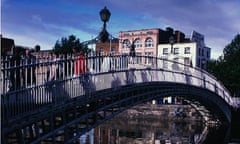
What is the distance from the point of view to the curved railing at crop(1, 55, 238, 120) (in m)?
9.17

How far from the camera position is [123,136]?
2795 cm

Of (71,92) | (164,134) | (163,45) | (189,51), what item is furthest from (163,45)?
(71,92)

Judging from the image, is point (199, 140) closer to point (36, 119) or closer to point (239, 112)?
point (239, 112)

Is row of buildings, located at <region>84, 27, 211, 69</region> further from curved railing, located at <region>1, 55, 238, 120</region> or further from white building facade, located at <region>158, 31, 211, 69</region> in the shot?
curved railing, located at <region>1, 55, 238, 120</region>

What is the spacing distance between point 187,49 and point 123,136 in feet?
119

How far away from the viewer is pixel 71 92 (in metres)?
12.1

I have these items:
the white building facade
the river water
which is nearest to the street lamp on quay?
the river water

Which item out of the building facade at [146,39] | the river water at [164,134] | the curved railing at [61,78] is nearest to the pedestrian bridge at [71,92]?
the curved railing at [61,78]

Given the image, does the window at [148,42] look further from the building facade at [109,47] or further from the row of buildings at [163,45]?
the building facade at [109,47]

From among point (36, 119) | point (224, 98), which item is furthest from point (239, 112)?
point (36, 119)

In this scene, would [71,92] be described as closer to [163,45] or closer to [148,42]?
[163,45]

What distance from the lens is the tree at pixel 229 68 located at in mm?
53062

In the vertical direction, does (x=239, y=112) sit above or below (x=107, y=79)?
below

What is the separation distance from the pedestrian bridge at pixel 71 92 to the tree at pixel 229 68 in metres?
32.3
